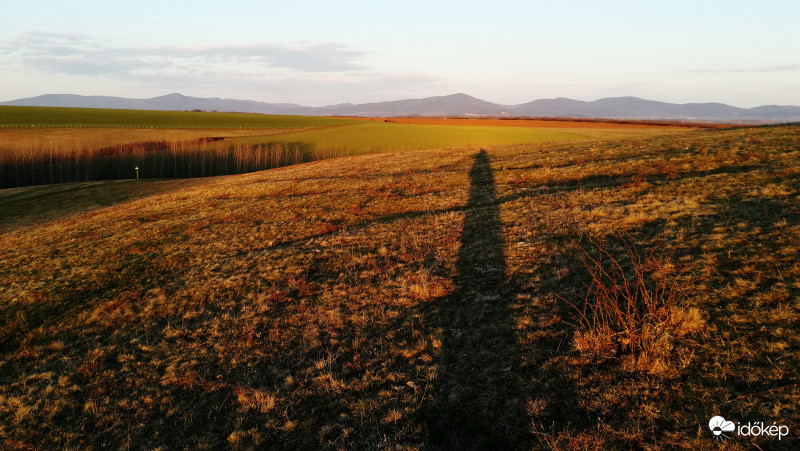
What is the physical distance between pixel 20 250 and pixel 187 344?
1884cm

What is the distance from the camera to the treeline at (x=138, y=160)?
61.7m

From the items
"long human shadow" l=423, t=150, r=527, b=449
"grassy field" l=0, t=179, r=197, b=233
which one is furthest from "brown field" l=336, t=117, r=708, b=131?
"long human shadow" l=423, t=150, r=527, b=449

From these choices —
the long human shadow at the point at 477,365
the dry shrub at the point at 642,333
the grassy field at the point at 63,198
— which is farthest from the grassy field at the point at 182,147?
the dry shrub at the point at 642,333

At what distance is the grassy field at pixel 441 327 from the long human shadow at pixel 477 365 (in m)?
0.04

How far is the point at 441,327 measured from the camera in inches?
326

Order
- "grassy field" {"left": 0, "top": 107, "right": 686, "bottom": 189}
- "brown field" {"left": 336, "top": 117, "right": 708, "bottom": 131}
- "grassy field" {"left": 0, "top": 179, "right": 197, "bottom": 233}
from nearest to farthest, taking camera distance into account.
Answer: "grassy field" {"left": 0, "top": 179, "right": 197, "bottom": 233}, "grassy field" {"left": 0, "top": 107, "right": 686, "bottom": 189}, "brown field" {"left": 336, "top": 117, "right": 708, "bottom": 131}

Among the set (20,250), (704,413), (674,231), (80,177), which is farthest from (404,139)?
(704,413)

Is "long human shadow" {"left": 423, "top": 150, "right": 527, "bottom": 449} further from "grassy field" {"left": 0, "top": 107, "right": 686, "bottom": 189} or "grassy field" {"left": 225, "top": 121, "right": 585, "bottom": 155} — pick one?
"grassy field" {"left": 225, "top": 121, "right": 585, "bottom": 155}

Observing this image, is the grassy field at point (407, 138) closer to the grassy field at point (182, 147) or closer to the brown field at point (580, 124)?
the grassy field at point (182, 147)

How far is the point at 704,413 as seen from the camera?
499cm

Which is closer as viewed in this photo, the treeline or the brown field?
the treeline

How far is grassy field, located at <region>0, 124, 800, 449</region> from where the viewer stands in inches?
222

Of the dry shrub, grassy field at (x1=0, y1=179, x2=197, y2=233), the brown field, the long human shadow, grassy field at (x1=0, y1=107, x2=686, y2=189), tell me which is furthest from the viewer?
the brown field

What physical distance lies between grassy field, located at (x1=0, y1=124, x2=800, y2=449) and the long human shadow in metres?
0.04
